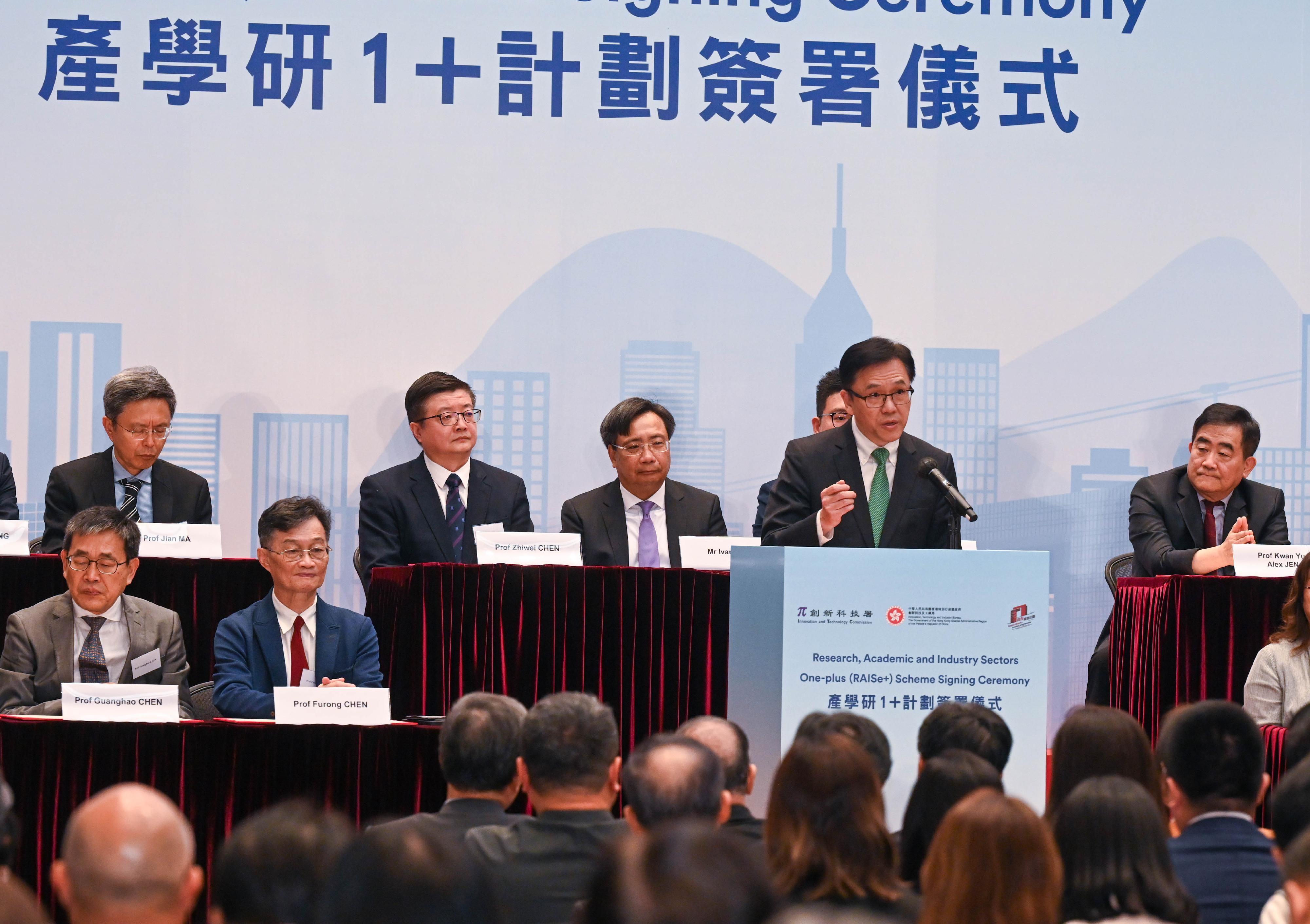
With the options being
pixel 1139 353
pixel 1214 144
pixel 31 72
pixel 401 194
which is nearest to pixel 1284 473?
pixel 1139 353

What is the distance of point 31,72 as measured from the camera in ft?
18.9

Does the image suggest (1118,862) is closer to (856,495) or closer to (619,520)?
(856,495)

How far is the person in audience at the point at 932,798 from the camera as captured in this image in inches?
86.9

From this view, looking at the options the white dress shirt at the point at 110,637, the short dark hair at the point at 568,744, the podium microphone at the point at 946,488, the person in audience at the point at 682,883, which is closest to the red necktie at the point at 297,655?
the white dress shirt at the point at 110,637

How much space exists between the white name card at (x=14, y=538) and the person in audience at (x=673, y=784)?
2814 mm

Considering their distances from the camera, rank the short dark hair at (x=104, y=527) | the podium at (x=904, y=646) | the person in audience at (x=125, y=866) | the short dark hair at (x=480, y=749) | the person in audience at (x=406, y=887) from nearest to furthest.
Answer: the person in audience at (x=406, y=887), the person in audience at (x=125, y=866), the short dark hair at (x=480, y=749), the podium at (x=904, y=646), the short dark hair at (x=104, y=527)

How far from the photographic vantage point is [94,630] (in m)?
4.03

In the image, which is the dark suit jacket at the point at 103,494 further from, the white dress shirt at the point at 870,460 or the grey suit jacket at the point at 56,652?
the white dress shirt at the point at 870,460

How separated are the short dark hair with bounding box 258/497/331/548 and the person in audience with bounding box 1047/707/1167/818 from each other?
2.35m

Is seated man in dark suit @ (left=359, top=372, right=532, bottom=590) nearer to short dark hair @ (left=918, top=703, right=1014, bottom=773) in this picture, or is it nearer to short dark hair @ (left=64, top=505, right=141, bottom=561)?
short dark hair @ (left=64, top=505, right=141, bottom=561)

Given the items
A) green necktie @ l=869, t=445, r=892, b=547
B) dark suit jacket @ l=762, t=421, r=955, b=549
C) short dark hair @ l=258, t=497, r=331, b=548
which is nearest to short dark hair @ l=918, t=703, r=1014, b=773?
dark suit jacket @ l=762, t=421, r=955, b=549

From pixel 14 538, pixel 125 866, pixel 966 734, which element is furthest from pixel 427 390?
pixel 125 866

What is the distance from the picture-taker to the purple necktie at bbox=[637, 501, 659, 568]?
4836 millimetres

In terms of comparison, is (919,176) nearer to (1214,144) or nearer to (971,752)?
(1214,144)
